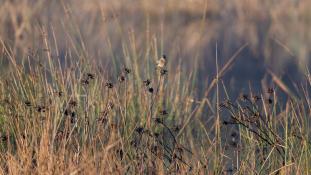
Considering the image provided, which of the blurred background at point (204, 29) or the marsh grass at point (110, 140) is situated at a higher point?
the marsh grass at point (110, 140)

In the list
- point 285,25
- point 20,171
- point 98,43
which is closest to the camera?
point 20,171

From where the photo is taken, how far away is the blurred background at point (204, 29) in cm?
969

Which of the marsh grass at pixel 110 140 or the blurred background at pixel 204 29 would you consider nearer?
the marsh grass at pixel 110 140

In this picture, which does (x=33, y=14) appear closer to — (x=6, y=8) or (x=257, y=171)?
(x=6, y=8)

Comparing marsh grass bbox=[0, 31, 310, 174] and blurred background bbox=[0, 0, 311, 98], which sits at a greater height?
marsh grass bbox=[0, 31, 310, 174]

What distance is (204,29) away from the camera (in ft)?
38.1

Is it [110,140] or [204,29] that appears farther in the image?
[204,29]

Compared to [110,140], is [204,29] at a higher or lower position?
lower

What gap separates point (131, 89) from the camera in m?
5.77

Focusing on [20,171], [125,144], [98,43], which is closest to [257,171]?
[125,144]

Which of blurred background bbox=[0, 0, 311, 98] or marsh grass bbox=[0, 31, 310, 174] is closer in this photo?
marsh grass bbox=[0, 31, 310, 174]

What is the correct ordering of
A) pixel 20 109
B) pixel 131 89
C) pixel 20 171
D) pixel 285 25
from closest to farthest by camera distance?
pixel 20 171
pixel 20 109
pixel 131 89
pixel 285 25

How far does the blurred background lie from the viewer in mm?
9688

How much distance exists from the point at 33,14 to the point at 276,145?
21.0 feet
